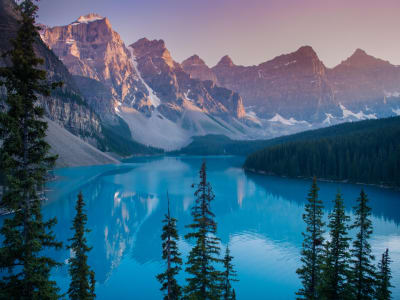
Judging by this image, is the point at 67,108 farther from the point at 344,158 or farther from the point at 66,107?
the point at 344,158

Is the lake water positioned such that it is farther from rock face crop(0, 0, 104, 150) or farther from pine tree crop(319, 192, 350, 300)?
rock face crop(0, 0, 104, 150)

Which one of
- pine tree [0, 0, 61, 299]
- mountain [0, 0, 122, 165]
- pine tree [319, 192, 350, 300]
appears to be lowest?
pine tree [319, 192, 350, 300]

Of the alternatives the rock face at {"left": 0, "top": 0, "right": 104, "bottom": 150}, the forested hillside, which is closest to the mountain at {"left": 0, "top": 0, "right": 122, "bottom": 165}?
the rock face at {"left": 0, "top": 0, "right": 104, "bottom": 150}

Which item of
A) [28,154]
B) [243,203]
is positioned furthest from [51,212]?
[28,154]

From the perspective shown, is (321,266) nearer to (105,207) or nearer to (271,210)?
(271,210)

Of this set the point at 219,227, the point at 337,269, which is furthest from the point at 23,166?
the point at 219,227

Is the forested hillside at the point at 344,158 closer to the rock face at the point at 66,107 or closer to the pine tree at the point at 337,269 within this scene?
the pine tree at the point at 337,269
